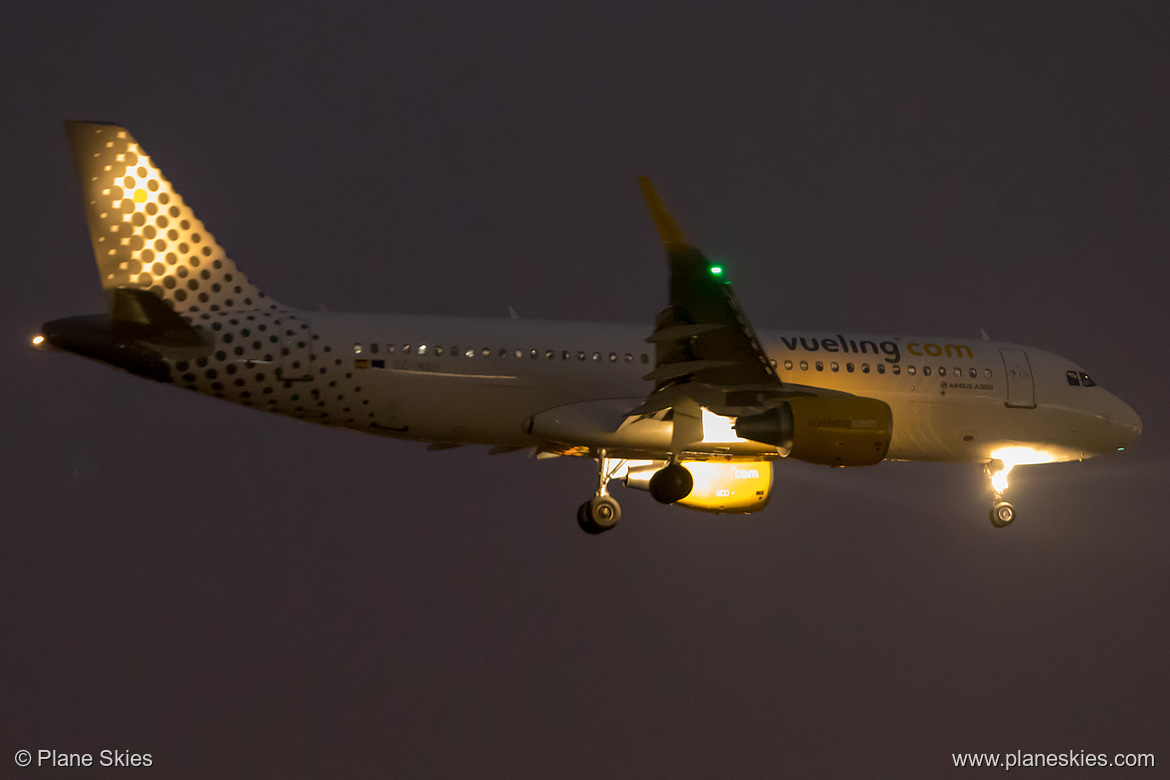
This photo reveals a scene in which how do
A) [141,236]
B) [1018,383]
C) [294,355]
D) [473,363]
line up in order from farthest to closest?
1. [1018,383]
2. [473,363]
3. [141,236]
4. [294,355]

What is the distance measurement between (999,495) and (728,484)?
516cm

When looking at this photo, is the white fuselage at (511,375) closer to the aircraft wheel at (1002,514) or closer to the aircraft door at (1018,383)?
the aircraft door at (1018,383)

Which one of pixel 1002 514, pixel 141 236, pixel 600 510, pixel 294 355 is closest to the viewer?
pixel 294 355

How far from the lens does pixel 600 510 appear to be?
2298cm

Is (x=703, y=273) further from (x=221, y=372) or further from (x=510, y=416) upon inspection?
(x=221, y=372)

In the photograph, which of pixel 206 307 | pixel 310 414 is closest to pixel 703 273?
pixel 310 414

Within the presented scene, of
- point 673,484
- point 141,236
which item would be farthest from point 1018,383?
point 141,236

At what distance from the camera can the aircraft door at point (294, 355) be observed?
20266mm

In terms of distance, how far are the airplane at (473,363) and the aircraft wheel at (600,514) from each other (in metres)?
0.02

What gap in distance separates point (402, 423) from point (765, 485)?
24.4 feet

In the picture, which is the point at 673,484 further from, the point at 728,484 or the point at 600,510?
the point at 728,484

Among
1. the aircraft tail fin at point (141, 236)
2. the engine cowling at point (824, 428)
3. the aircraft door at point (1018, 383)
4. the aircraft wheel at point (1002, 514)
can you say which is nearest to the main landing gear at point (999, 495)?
the aircraft wheel at point (1002, 514)

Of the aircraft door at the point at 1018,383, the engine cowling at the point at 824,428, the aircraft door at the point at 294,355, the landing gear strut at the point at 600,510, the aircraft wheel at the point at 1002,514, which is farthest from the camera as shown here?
the aircraft wheel at the point at 1002,514

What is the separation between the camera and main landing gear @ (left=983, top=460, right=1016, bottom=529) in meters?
25.3
